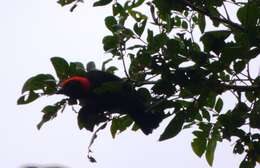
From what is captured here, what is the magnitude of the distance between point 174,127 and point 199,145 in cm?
30

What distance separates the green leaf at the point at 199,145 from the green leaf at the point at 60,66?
A: 29.8 inches

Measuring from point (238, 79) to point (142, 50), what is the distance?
473 millimetres

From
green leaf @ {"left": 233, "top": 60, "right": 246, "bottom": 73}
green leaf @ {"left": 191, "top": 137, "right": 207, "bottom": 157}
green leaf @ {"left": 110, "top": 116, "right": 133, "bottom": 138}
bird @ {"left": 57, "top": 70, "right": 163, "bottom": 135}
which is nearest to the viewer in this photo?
green leaf @ {"left": 233, "top": 60, "right": 246, "bottom": 73}

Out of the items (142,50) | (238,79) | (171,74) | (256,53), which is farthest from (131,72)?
(256,53)

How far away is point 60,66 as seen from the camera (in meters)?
2.55

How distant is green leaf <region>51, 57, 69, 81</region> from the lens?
2543mm

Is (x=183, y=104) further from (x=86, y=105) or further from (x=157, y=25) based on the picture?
(x=86, y=105)

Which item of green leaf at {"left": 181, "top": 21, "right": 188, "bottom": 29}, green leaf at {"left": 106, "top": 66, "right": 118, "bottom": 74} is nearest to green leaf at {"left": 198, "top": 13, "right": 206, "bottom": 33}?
green leaf at {"left": 181, "top": 21, "right": 188, "bottom": 29}

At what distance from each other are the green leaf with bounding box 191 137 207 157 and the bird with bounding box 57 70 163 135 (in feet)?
0.96

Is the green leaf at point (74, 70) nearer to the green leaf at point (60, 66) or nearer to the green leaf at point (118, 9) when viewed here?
the green leaf at point (60, 66)

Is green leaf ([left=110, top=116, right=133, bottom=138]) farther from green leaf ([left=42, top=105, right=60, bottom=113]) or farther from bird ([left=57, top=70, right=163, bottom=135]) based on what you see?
green leaf ([left=42, top=105, right=60, bottom=113])

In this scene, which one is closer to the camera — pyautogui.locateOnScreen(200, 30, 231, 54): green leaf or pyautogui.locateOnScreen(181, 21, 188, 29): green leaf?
pyautogui.locateOnScreen(200, 30, 231, 54): green leaf

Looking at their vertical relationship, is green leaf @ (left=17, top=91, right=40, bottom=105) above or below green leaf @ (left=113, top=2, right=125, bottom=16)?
below

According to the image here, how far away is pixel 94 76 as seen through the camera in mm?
3115
